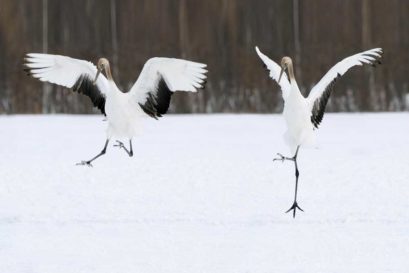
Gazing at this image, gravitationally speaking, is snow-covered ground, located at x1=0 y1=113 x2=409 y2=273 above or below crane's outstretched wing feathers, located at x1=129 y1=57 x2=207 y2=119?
below

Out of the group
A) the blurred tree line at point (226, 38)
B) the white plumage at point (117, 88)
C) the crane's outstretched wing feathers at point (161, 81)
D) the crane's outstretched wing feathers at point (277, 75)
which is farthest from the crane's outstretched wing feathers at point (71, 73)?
the blurred tree line at point (226, 38)

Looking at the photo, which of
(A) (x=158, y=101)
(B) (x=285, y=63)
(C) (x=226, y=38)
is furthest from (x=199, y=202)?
(C) (x=226, y=38)

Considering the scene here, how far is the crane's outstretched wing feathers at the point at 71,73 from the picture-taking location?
7430 millimetres

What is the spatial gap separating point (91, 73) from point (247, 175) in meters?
3.36

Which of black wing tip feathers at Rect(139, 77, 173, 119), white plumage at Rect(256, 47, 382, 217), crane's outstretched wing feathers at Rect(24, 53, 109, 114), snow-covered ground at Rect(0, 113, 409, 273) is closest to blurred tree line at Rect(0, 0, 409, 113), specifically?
snow-covered ground at Rect(0, 113, 409, 273)

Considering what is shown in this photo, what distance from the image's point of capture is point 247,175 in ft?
35.3

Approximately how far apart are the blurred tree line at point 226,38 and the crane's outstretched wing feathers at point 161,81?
5476 millimetres

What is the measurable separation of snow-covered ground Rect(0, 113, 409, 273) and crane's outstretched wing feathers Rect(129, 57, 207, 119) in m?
1.35

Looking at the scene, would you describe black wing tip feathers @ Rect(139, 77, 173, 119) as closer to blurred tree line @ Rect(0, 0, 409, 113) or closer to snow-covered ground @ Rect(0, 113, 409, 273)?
snow-covered ground @ Rect(0, 113, 409, 273)

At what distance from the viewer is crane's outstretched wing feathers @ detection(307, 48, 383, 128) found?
7.06 metres

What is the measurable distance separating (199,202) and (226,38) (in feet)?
16.7

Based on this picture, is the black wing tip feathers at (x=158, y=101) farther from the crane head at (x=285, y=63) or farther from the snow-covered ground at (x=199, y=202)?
the snow-covered ground at (x=199, y=202)

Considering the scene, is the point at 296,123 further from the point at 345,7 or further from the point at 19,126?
the point at 345,7

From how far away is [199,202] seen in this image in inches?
392
